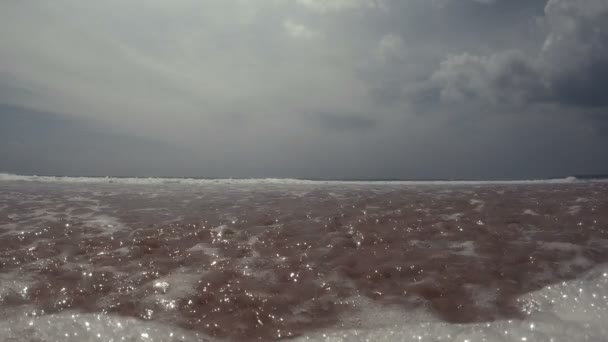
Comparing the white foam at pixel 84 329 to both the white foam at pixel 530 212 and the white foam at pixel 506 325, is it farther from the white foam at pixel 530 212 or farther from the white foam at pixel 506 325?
the white foam at pixel 530 212

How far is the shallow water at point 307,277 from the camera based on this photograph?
3117mm

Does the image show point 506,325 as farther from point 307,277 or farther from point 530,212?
point 530,212

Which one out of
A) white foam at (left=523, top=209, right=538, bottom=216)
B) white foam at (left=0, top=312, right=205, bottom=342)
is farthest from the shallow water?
white foam at (left=523, top=209, right=538, bottom=216)

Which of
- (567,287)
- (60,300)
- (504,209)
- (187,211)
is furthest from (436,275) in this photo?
(187,211)

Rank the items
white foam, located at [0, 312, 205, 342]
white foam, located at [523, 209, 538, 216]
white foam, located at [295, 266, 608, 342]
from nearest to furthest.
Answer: white foam, located at [295, 266, 608, 342], white foam, located at [0, 312, 205, 342], white foam, located at [523, 209, 538, 216]

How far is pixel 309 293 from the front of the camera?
149 inches

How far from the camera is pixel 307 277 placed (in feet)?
13.9

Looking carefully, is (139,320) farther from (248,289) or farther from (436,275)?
(436,275)

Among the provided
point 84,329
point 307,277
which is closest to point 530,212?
point 307,277

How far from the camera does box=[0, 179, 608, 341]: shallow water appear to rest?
10.2 feet

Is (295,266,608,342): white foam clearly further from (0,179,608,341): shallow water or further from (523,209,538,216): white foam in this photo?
(523,209,538,216): white foam

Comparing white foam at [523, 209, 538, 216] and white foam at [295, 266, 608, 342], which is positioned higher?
white foam at [523, 209, 538, 216]

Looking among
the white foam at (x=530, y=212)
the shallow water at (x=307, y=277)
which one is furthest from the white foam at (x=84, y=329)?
Result: the white foam at (x=530, y=212)

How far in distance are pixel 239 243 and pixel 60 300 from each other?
2660 millimetres
